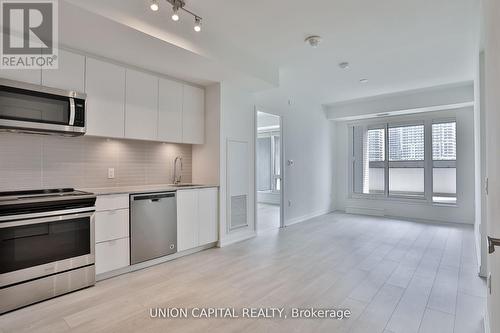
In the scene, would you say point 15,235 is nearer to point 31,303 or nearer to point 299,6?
point 31,303

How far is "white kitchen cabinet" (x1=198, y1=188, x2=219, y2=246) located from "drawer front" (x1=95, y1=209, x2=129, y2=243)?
1.05 meters

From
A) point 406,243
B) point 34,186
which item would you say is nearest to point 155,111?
point 34,186

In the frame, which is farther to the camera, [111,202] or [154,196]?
[154,196]

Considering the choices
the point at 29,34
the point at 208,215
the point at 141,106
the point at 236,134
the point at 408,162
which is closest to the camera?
the point at 29,34

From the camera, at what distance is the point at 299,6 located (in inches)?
103

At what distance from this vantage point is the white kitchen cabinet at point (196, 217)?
356 centimetres

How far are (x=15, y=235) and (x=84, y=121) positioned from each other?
1.23 meters

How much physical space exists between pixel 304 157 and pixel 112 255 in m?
4.45

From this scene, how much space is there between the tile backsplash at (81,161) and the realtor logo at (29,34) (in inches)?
29.0

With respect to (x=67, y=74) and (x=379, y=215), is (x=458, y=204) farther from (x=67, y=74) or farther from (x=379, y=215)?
(x=67, y=74)

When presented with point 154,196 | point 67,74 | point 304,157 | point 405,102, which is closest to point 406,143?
point 405,102

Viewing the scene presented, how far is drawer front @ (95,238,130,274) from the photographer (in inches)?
110

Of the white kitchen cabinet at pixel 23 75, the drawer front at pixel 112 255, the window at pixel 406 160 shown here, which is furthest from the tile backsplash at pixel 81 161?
the window at pixel 406 160

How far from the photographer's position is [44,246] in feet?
8.00
